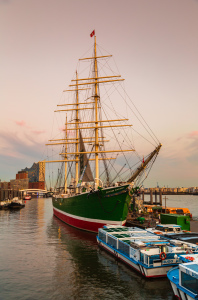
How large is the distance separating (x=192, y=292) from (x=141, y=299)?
371 centimetres

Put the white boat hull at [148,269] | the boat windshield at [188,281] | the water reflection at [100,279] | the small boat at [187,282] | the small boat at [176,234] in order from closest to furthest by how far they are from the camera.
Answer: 1. the small boat at [187,282]
2. the boat windshield at [188,281]
3. the water reflection at [100,279]
4. the white boat hull at [148,269]
5. the small boat at [176,234]

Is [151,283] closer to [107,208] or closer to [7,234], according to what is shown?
[107,208]

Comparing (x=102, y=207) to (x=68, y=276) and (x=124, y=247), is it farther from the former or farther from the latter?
(x=68, y=276)

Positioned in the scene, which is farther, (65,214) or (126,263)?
(65,214)

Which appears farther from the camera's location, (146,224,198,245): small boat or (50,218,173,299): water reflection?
(146,224,198,245): small boat

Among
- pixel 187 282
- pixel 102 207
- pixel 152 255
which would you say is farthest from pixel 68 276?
pixel 102 207

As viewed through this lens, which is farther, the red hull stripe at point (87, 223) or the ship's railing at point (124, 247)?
the red hull stripe at point (87, 223)

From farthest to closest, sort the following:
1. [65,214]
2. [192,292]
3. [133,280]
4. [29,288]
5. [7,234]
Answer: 1. [65,214]
2. [7,234]
3. [133,280]
4. [29,288]
5. [192,292]

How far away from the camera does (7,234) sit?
3516 centimetres

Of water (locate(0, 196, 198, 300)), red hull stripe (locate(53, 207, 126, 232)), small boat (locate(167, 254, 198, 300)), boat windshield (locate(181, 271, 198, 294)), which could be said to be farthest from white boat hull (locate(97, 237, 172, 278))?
red hull stripe (locate(53, 207, 126, 232))

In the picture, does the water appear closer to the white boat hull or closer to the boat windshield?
the white boat hull

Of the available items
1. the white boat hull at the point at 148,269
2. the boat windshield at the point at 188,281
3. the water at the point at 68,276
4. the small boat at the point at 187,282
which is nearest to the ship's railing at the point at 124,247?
the white boat hull at the point at 148,269

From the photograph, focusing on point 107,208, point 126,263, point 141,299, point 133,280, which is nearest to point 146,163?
point 107,208

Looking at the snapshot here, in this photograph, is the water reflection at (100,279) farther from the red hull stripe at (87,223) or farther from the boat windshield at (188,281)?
the red hull stripe at (87,223)
